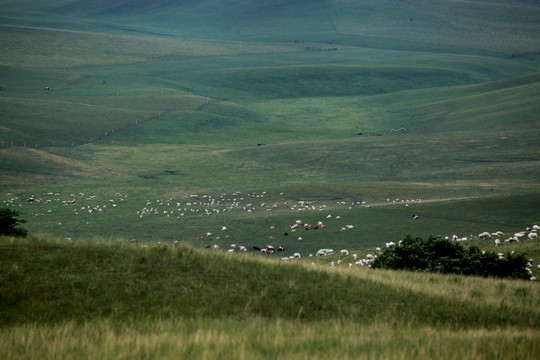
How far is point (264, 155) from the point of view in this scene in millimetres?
60844

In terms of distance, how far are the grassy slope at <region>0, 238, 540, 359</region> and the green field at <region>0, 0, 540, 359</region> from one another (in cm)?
13

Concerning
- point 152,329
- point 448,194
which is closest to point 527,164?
point 448,194

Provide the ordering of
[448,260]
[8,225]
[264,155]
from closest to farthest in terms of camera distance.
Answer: [8,225] → [448,260] → [264,155]

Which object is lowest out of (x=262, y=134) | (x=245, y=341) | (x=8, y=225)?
(x=245, y=341)

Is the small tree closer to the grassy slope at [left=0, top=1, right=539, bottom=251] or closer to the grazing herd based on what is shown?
the grazing herd

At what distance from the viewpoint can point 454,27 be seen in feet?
654

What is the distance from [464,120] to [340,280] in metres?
62.2

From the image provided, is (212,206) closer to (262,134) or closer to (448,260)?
(448,260)

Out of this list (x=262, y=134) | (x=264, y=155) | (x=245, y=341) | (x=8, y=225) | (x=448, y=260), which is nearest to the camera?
(x=245, y=341)

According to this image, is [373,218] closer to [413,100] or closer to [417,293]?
[417,293]

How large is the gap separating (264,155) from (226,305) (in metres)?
49.9

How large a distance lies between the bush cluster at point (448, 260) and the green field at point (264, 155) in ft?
7.63

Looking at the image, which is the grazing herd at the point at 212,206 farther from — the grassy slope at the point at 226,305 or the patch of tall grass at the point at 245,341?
the patch of tall grass at the point at 245,341

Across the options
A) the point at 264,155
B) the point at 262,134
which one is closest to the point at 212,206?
the point at 264,155
